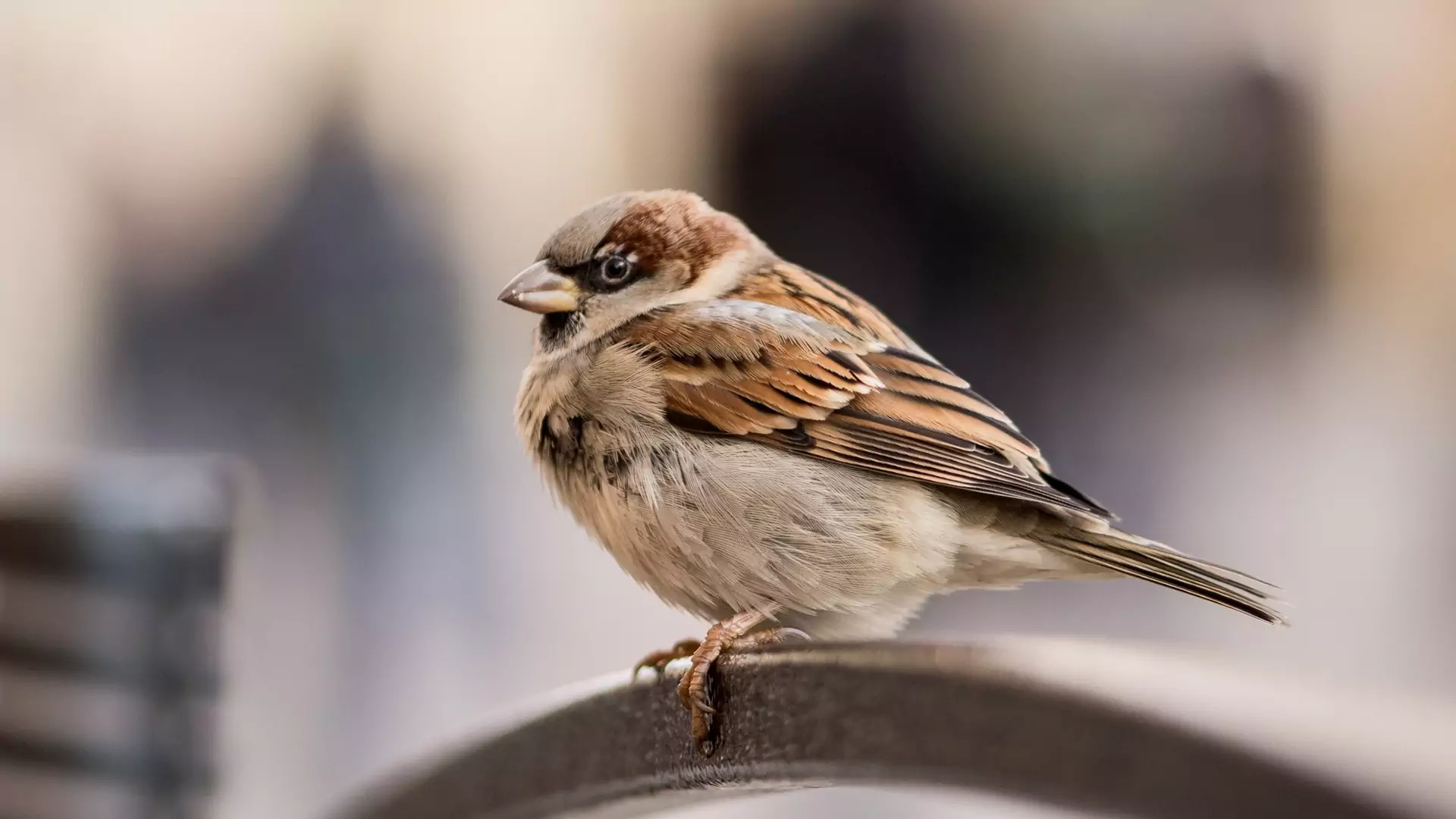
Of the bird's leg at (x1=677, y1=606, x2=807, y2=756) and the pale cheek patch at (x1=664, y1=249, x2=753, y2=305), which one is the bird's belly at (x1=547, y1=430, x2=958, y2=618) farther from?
the pale cheek patch at (x1=664, y1=249, x2=753, y2=305)

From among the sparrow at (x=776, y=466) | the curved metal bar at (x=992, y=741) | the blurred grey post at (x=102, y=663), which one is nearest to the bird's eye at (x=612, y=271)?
the sparrow at (x=776, y=466)

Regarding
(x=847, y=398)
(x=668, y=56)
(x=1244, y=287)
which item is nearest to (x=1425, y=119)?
(x=1244, y=287)

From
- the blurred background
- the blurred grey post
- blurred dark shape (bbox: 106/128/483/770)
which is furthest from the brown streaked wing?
blurred dark shape (bbox: 106/128/483/770)

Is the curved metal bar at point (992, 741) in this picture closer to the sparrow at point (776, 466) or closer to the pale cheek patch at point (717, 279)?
the sparrow at point (776, 466)

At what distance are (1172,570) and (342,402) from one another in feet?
5.98

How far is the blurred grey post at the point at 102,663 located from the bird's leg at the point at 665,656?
831 millimetres

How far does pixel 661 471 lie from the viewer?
952mm

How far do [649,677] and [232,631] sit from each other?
1.31 m

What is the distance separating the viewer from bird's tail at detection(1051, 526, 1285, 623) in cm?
75

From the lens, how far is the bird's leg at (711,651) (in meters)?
0.75

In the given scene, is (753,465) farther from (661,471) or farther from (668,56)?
(668,56)

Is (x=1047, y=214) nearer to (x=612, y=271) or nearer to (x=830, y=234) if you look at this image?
(x=830, y=234)

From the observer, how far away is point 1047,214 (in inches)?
88.7

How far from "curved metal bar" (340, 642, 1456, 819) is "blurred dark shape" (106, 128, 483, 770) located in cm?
157
